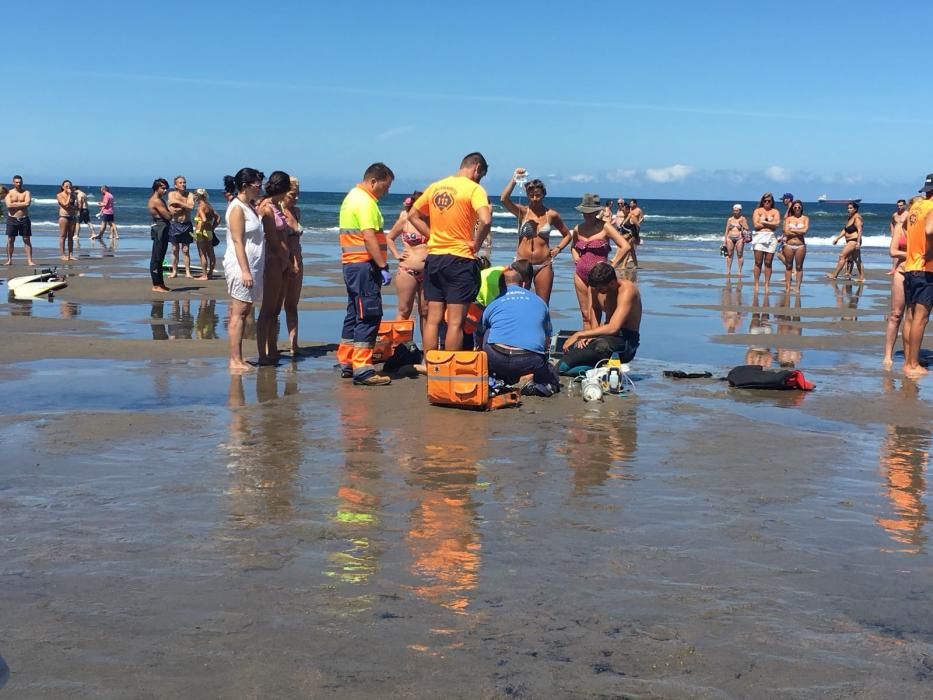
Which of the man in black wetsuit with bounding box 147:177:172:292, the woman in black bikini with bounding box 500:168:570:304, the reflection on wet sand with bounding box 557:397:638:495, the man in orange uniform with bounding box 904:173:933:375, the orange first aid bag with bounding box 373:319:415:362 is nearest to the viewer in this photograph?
the reflection on wet sand with bounding box 557:397:638:495

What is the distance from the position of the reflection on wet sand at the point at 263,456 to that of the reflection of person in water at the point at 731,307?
722 cm

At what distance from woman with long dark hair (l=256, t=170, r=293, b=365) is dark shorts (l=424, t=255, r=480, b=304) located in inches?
66.3

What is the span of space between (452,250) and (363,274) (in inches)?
34.2

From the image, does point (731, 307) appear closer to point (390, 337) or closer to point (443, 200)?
point (390, 337)

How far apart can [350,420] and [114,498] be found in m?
2.28

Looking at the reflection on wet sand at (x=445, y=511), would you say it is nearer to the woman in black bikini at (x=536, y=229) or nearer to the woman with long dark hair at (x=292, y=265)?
the woman with long dark hair at (x=292, y=265)

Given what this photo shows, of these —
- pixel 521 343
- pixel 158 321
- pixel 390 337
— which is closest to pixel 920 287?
pixel 521 343

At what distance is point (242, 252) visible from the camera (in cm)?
923

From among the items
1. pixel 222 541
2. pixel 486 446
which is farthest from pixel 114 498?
pixel 486 446

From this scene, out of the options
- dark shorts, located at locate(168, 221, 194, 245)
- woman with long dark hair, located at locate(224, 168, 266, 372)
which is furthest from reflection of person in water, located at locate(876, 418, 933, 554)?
dark shorts, located at locate(168, 221, 194, 245)

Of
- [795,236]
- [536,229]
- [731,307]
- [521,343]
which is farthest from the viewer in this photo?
[795,236]

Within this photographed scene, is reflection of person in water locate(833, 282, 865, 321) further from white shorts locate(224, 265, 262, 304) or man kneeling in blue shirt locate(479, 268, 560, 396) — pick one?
white shorts locate(224, 265, 262, 304)

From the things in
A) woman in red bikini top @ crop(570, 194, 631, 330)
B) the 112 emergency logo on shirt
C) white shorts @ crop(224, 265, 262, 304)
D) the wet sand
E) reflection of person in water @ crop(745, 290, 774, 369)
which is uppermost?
the 112 emergency logo on shirt

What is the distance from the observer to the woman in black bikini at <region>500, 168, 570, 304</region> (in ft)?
35.5
